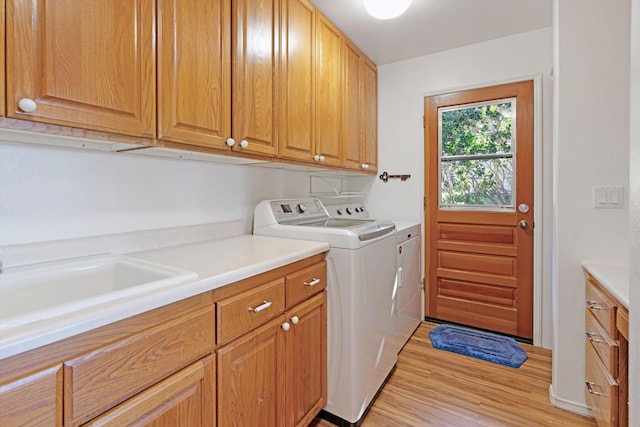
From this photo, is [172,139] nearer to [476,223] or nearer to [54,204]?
[54,204]

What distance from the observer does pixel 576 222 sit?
1.60m

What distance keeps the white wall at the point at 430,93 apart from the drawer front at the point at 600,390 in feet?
2.88

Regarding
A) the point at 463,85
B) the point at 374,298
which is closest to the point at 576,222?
the point at 374,298

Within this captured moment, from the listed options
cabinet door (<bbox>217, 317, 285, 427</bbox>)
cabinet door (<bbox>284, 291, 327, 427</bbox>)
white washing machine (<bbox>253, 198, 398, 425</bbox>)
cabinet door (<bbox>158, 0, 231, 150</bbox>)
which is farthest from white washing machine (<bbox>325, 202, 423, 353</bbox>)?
cabinet door (<bbox>158, 0, 231, 150</bbox>)

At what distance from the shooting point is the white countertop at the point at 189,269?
0.61 meters

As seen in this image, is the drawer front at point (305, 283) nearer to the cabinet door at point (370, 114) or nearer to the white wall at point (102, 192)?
the white wall at point (102, 192)

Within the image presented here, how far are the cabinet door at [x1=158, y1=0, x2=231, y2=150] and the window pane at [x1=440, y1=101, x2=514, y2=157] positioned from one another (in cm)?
198

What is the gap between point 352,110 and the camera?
2480 millimetres

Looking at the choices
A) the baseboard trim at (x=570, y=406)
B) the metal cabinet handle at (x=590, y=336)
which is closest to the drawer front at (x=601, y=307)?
the metal cabinet handle at (x=590, y=336)

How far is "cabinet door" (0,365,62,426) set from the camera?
23.0 inches

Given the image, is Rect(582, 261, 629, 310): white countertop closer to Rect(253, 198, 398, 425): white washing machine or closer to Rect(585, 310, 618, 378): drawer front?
Rect(585, 310, 618, 378): drawer front

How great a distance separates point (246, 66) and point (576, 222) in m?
1.83

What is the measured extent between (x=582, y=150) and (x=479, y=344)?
4.99 feet

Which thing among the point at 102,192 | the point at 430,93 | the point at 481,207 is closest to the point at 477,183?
the point at 481,207
